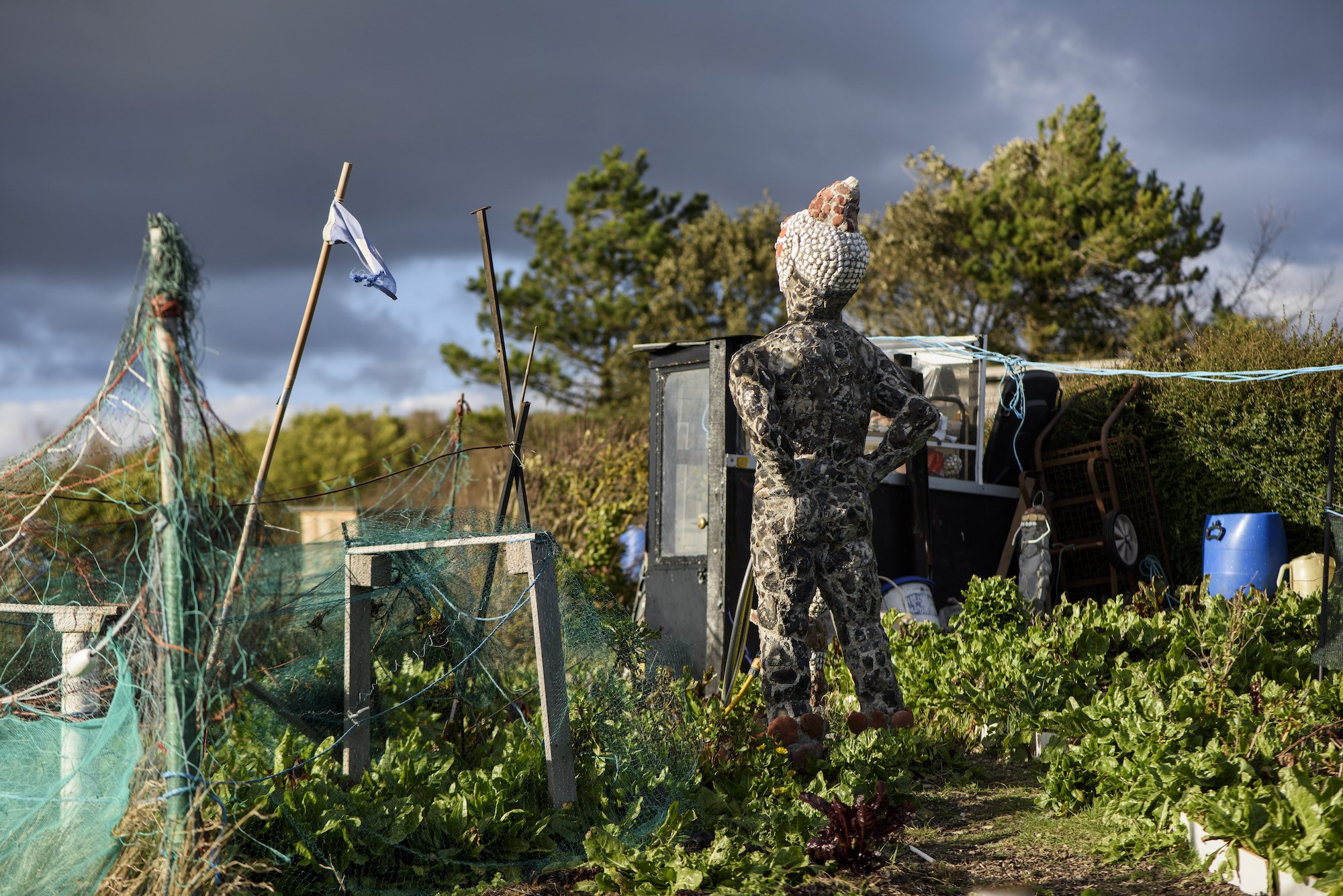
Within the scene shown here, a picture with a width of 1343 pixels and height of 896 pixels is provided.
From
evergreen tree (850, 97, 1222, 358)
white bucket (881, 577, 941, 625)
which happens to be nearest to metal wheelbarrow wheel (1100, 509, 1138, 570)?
white bucket (881, 577, 941, 625)

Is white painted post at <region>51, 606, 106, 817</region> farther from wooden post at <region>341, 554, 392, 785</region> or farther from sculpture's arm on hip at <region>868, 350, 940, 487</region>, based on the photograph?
sculpture's arm on hip at <region>868, 350, 940, 487</region>

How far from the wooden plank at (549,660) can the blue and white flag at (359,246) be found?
4.26 feet

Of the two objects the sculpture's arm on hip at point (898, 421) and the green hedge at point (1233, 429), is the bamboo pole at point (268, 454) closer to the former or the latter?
the sculpture's arm on hip at point (898, 421)

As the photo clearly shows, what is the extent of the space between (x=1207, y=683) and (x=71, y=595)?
469cm

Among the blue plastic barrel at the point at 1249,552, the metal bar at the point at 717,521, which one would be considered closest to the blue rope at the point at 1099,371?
the blue plastic barrel at the point at 1249,552

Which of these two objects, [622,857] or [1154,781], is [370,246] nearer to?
[622,857]

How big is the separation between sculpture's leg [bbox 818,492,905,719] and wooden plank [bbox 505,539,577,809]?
1583 mm

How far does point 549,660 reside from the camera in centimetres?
392

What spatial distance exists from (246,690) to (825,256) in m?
3.04

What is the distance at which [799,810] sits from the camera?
3.82 meters

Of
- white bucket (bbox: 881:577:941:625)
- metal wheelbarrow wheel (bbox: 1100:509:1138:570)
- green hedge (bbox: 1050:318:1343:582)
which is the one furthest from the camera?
metal wheelbarrow wheel (bbox: 1100:509:1138:570)

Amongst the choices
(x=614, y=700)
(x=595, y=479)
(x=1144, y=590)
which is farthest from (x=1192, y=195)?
(x=614, y=700)

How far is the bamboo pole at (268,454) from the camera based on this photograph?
9.86 feet

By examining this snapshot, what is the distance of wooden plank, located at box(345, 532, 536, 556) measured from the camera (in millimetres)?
3883
